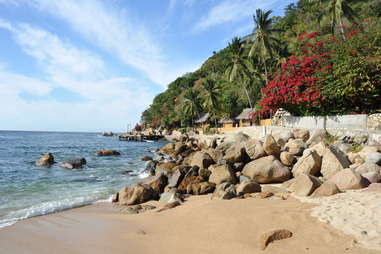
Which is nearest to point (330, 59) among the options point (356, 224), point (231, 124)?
point (356, 224)

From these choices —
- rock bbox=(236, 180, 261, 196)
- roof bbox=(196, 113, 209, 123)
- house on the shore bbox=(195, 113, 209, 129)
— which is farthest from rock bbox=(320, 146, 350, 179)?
roof bbox=(196, 113, 209, 123)

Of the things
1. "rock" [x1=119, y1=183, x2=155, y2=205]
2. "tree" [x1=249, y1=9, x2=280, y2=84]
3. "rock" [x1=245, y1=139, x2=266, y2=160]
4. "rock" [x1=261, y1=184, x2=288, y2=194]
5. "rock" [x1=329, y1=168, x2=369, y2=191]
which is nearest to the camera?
"rock" [x1=329, y1=168, x2=369, y2=191]

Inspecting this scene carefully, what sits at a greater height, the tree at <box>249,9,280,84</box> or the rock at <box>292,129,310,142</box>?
the tree at <box>249,9,280,84</box>

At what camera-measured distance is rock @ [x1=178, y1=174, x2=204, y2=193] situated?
31.6ft

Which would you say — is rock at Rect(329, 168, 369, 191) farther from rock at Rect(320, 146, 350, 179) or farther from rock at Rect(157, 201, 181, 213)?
rock at Rect(157, 201, 181, 213)

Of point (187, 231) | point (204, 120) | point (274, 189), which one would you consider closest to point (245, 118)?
point (204, 120)

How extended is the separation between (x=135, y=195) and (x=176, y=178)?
6.93ft

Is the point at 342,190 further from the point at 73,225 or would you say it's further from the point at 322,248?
the point at 73,225

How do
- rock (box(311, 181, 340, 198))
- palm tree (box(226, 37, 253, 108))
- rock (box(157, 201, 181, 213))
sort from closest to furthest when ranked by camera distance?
rock (box(311, 181, 340, 198)), rock (box(157, 201, 181, 213)), palm tree (box(226, 37, 253, 108))

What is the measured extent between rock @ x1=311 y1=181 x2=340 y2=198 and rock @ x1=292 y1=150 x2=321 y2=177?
1.95 meters

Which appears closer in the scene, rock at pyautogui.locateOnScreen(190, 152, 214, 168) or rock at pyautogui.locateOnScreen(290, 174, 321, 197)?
rock at pyautogui.locateOnScreen(290, 174, 321, 197)

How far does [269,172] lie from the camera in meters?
9.27

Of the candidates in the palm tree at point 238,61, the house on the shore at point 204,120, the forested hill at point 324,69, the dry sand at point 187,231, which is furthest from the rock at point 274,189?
the house on the shore at point 204,120

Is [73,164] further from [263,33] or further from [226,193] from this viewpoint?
[263,33]
